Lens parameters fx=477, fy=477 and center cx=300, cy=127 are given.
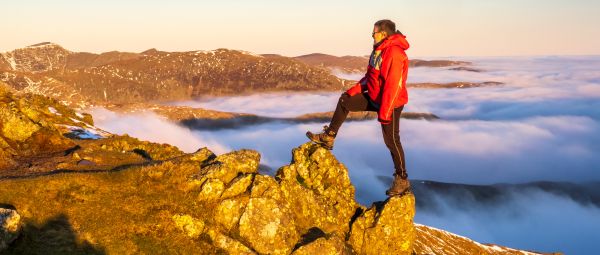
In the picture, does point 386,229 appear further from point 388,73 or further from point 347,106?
point 388,73

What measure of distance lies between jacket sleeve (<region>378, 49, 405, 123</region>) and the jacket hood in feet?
1.20

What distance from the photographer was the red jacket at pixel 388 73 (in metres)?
17.5

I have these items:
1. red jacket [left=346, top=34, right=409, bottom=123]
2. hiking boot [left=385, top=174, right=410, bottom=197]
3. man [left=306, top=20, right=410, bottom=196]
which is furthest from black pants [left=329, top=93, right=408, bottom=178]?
hiking boot [left=385, top=174, right=410, bottom=197]

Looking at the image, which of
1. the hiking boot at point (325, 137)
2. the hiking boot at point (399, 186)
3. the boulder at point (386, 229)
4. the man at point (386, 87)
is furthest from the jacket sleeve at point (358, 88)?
the boulder at point (386, 229)

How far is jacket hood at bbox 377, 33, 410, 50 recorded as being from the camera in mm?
17638

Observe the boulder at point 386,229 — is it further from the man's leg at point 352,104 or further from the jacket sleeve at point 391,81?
the jacket sleeve at point 391,81

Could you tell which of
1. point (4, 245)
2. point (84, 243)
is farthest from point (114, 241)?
point (4, 245)

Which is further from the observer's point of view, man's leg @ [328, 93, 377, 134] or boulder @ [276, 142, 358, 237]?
boulder @ [276, 142, 358, 237]

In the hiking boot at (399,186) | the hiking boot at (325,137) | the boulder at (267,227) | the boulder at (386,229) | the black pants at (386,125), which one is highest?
the black pants at (386,125)

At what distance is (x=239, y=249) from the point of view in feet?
56.0

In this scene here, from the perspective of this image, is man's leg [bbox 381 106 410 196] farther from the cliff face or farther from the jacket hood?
the jacket hood

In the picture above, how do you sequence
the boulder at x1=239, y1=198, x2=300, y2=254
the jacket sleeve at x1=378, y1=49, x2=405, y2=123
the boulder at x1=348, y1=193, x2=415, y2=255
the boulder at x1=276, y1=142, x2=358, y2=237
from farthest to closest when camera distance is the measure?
the boulder at x1=348, y1=193, x2=415, y2=255 < the boulder at x1=276, y1=142, x2=358, y2=237 < the boulder at x1=239, y1=198, x2=300, y2=254 < the jacket sleeve at x1=378, y1=49, x2=405, y2=123

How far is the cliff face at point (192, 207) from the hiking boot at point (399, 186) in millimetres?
371

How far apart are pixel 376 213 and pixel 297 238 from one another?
5.11 meters
